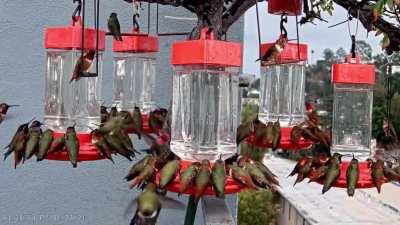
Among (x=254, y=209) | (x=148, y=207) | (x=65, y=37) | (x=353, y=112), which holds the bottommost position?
(x=254, y=209)

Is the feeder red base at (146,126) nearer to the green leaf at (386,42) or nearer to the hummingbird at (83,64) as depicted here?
the hummingbird at (83,64)

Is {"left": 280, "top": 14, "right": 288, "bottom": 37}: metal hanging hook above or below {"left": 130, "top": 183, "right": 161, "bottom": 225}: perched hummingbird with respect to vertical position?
above

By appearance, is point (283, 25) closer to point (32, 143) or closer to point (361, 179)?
point (361, 179)

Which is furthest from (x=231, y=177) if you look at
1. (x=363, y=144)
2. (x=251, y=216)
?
(x=251, y=216)

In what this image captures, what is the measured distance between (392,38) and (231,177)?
0.51 metres

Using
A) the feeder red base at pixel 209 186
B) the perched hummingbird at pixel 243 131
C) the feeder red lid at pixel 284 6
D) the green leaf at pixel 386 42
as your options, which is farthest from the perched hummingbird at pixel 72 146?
the green leaf at pixel 386 42

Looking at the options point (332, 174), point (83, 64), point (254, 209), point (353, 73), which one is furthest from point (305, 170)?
point (254, 209)

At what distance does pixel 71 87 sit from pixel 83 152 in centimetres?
17

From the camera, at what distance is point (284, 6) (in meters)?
1.09

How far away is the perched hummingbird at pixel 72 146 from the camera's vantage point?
0.77 m

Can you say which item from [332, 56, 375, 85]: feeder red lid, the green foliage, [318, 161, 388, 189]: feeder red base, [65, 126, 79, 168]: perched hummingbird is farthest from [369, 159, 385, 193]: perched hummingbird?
the green foliage

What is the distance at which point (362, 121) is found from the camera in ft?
3.74

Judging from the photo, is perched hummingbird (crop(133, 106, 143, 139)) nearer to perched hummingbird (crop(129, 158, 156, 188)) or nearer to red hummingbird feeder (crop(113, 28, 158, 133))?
red hummingbird feeder (crop(113, 28, 158, 133))

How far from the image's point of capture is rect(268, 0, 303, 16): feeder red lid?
1.09 metres
